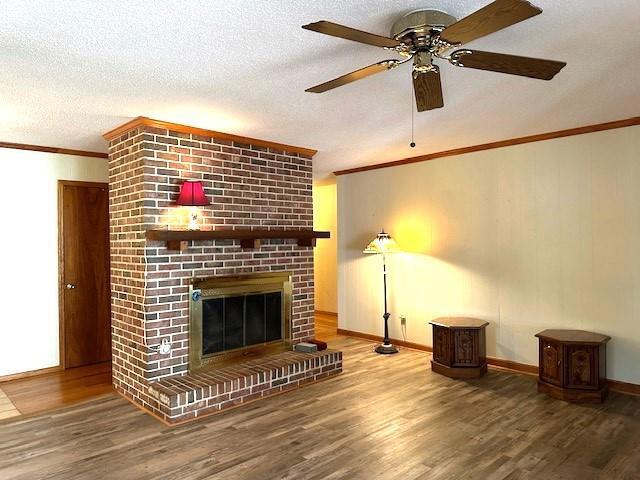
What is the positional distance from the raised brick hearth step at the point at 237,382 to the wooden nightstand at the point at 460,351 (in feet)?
3.31

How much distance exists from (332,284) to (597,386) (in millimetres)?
4749

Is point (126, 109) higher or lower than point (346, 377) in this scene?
higher

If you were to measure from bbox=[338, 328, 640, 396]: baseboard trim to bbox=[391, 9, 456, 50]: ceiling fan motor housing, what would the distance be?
137 inches

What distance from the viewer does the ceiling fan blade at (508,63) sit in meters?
2.03

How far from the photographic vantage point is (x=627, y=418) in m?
3.35

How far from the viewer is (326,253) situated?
26.3ft

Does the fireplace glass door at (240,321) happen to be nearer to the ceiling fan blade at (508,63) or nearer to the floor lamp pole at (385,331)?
the floor lamp pole at (385,331)

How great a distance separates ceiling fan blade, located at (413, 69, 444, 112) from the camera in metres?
2.25

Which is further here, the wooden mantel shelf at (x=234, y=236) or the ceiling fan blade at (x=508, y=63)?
the wooden mantel shelf at (x=234, y=236)

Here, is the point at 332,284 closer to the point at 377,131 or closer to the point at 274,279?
the point at 274,279

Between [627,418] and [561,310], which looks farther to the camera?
[561,310]

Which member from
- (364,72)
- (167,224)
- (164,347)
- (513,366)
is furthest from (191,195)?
(513,366)

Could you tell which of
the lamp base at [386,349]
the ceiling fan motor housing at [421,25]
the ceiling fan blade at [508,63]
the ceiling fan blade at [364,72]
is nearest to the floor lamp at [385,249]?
the lamp base at [386,349]

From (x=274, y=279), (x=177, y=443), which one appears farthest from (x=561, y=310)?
(x=177, y=443)
